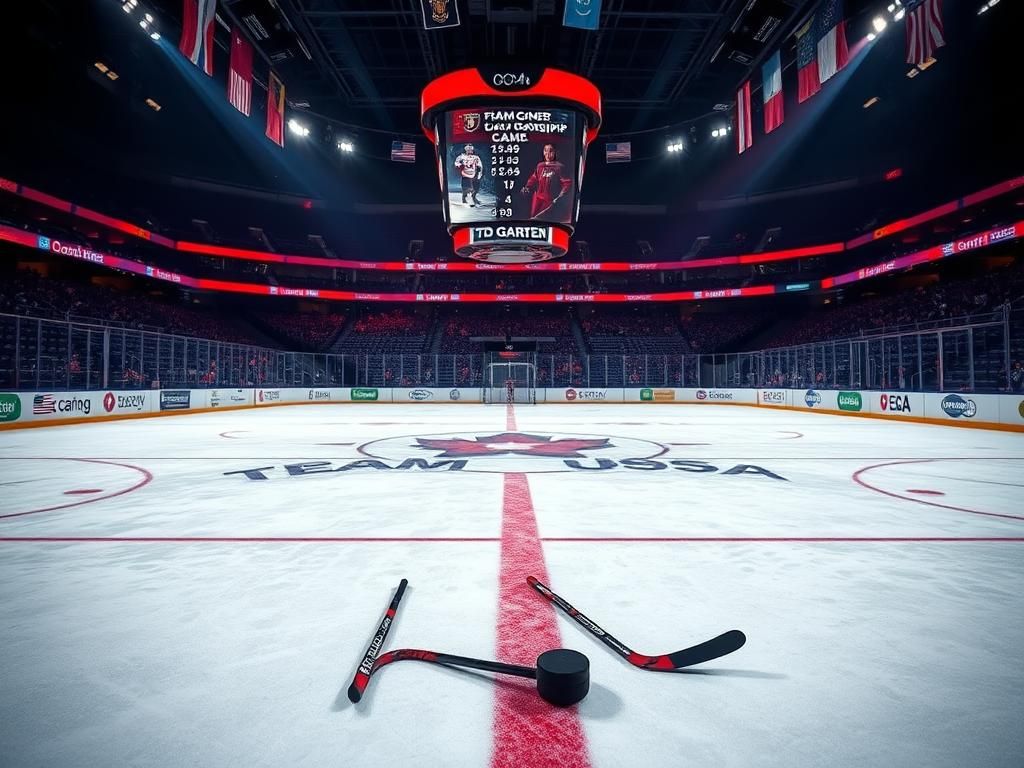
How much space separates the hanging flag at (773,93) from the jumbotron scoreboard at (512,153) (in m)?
5.52

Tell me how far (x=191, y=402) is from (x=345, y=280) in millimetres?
27165

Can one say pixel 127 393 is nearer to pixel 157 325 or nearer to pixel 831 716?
pixel 157 325

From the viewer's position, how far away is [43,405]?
13.9 m

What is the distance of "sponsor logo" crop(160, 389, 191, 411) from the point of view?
61.9 feet

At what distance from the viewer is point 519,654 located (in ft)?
7.07

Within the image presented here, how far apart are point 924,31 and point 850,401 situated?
11535 mm

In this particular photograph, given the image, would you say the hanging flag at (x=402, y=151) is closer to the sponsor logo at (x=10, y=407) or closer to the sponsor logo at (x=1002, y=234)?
the sponsor logo at (x=10, y=407)

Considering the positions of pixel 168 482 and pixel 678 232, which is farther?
pixel 678 232

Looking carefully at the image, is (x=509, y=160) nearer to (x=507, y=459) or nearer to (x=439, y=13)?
(x=439, y=13)

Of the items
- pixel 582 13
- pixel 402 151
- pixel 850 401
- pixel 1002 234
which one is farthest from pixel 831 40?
pixel 402 151

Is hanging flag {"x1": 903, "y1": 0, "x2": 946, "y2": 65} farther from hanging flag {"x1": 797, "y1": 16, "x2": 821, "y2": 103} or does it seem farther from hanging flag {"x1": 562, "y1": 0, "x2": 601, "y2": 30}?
hanging flag {"x1": 562, "y1": 0, "x2": 601, "y2": 30}

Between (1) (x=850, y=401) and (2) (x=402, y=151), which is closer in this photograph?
(1) (x=850, y=401)

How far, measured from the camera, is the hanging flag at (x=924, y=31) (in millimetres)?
12648

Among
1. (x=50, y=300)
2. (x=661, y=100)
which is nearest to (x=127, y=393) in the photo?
(x=50, y=300)
